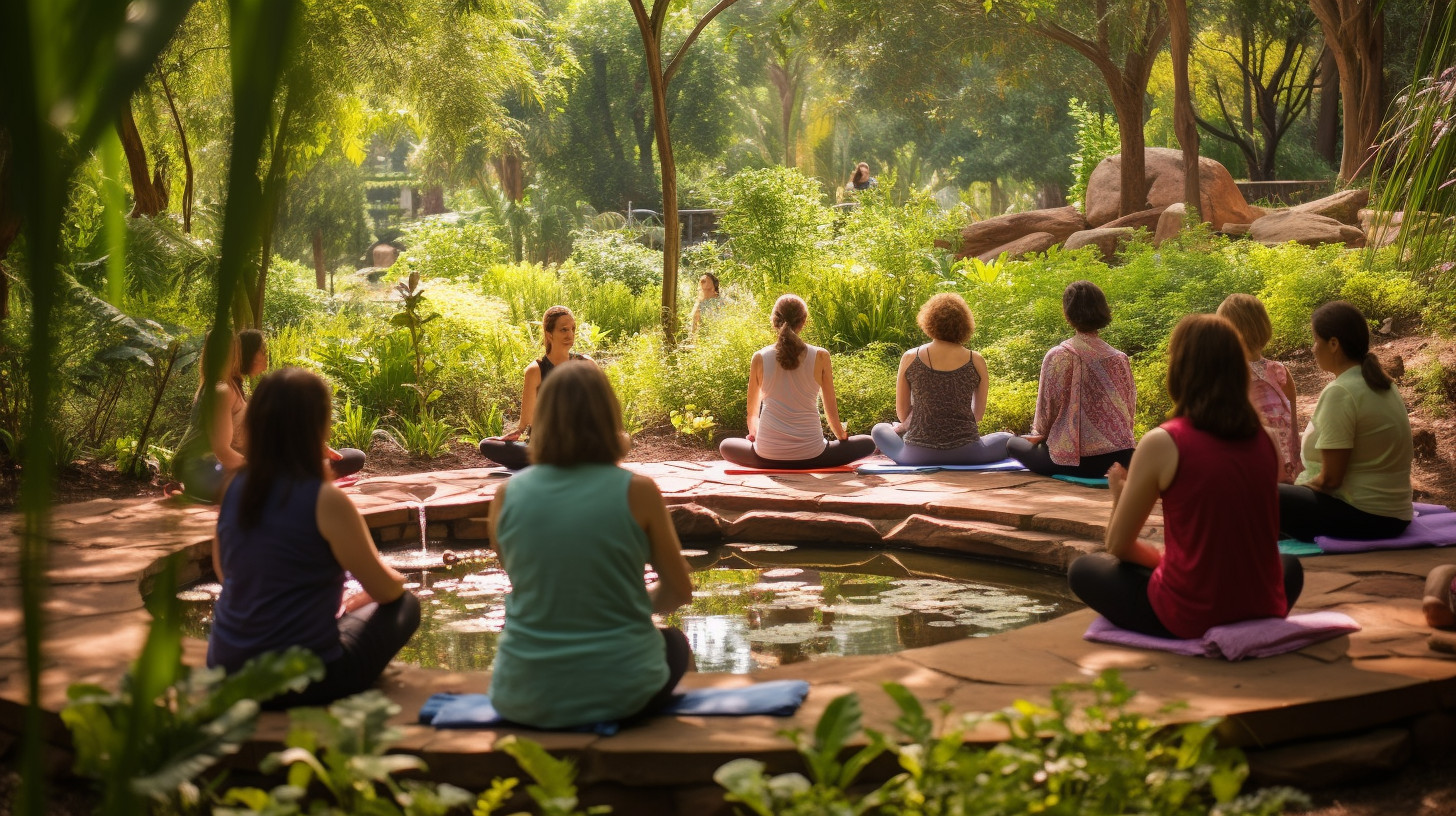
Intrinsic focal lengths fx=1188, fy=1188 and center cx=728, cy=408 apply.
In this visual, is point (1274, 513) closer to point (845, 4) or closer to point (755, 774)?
point (755, 774)

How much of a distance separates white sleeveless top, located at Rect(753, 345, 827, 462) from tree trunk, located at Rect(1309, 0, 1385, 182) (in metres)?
12.3

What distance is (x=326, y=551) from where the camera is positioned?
11.5ft

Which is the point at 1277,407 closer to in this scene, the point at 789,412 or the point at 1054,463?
the point at 1054,463

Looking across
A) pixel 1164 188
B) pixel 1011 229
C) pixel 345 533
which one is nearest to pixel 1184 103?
pixel 1011 229

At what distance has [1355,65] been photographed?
17422 mm

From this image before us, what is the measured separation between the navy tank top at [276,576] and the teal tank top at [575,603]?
0.62 meters

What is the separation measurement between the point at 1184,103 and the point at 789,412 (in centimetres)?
1027

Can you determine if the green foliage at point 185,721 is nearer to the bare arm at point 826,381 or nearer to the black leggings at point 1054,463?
the black leggings at point 1054,463

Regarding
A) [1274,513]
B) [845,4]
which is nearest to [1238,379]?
[1274,513]

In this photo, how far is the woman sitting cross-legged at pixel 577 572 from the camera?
10.6ft

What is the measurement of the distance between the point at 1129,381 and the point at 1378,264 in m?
4.70

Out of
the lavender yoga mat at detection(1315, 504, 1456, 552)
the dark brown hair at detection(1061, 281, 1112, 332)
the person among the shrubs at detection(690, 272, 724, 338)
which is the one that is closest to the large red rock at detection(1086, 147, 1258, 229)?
the person among the shrubs at detection(690, 272, 724, 338)

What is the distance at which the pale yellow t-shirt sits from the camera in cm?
492

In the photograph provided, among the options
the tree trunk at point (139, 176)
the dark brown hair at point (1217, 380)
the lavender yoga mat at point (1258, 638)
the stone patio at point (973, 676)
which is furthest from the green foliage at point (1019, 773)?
the tree trunk at point (139, 176)
